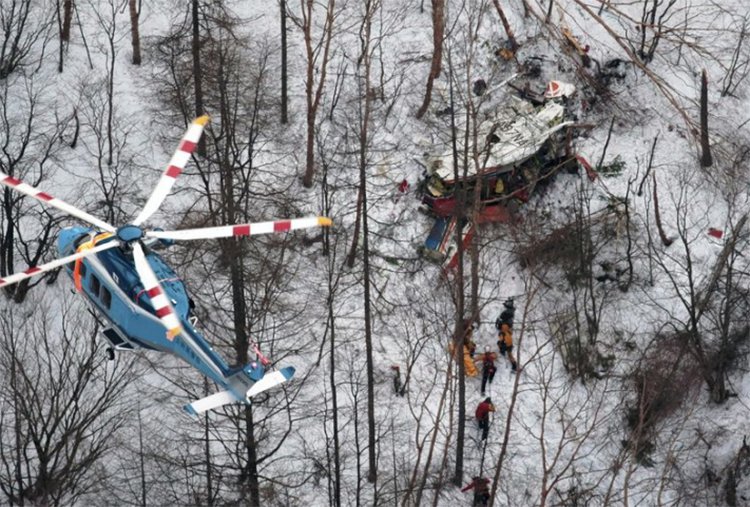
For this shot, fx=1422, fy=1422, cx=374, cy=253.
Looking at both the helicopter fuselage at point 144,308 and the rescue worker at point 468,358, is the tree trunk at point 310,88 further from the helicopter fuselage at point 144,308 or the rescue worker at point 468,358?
the helicopter fuselage at point 144,308

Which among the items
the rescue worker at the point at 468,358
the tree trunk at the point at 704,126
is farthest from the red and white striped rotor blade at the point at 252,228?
the tree trunk at the point at 704,126

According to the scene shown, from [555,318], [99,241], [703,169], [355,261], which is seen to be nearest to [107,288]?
[99,241]

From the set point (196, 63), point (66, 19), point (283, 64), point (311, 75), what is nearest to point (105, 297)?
point (311, 75)

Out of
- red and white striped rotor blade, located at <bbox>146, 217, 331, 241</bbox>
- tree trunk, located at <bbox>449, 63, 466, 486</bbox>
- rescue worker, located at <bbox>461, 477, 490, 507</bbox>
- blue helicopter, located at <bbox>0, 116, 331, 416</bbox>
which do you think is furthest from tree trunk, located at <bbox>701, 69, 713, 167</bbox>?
red and white striped rotor blade, located at <bbox>146, 217, 331, 241</bbox>

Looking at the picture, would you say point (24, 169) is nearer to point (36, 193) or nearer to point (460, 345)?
point (36, 193)

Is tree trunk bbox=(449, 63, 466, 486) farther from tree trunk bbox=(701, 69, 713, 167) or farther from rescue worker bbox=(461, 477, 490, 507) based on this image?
tree trunk bbox=(701, 69, 713, 167)

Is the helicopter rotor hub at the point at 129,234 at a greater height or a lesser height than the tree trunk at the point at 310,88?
lesser
